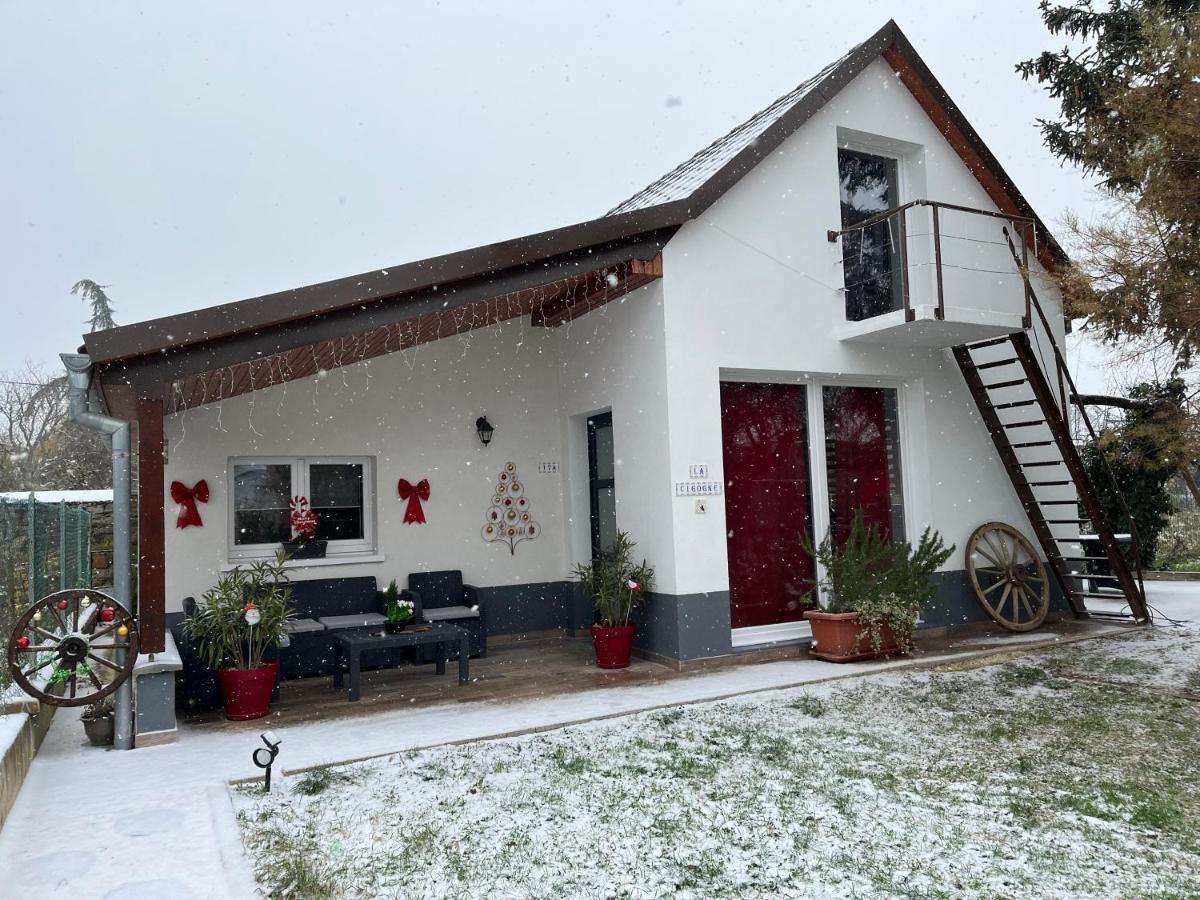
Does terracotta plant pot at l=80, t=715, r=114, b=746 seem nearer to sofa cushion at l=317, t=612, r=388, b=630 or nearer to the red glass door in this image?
sofa cushion at l=317, t=612, r=388, b=630

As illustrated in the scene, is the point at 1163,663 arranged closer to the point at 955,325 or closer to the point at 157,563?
the point at 955,325

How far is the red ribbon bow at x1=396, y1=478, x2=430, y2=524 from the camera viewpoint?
7852 mm

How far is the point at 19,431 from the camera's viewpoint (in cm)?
1720

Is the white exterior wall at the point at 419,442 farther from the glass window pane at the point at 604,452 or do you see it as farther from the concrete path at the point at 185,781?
the concrete path at the point at 185,781

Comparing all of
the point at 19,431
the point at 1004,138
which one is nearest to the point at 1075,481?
the point at 19,431

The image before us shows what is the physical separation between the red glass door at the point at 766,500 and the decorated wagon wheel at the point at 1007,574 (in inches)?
67.6

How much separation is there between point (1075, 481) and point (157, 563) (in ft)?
23.7

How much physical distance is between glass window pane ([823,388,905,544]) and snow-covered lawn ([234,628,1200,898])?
97.3 inches

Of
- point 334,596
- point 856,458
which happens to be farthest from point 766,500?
point 334,596

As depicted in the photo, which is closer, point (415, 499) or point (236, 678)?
point (236, 678)

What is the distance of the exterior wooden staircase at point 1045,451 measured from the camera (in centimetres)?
800

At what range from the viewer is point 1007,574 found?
8211 millimetres

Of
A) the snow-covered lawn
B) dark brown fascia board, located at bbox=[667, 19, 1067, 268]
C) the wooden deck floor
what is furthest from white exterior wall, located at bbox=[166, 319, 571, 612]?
the snow-covered lawn

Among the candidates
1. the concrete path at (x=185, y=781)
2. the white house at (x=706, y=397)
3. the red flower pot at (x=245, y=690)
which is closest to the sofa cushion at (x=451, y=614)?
the white house at (x=706, y=397)
